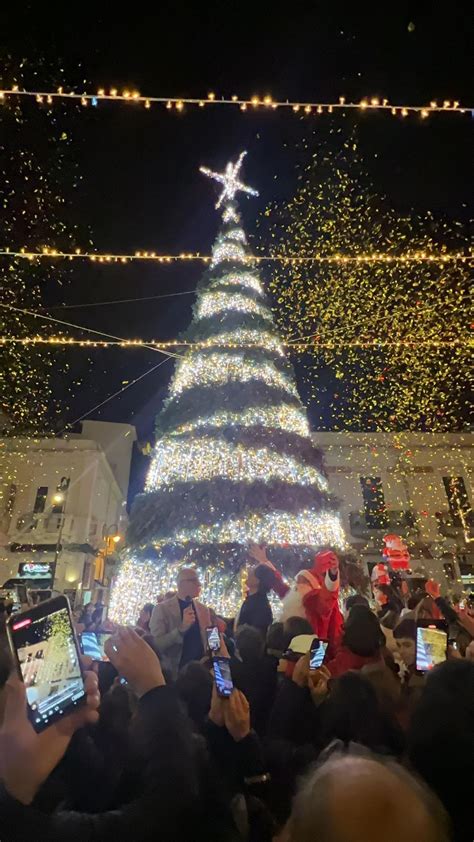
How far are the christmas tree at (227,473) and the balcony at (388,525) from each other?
15.8 metres

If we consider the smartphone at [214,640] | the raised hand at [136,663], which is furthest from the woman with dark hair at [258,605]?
the raised hand at [136,663]

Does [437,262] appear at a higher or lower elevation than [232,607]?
higher

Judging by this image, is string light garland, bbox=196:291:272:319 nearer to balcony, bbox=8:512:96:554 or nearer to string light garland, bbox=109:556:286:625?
string light garland, bbox=109:556:286:625

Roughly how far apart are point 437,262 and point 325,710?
8793 mm

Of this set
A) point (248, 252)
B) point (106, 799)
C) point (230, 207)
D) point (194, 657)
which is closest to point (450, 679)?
point (106, 799)

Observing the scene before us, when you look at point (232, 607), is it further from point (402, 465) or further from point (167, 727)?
point (402, 465)

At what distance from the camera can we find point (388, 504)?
26.6m

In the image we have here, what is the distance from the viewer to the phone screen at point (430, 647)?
2889 mm

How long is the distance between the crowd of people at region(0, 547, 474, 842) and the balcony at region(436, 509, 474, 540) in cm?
2544

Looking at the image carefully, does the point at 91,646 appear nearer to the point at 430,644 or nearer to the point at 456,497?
the point at 430,644

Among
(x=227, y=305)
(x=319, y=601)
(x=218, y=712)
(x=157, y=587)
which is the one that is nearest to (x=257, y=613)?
(x=319, y=601)

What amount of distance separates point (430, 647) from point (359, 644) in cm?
47

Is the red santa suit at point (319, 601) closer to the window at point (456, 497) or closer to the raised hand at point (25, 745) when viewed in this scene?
the raised hand at point (25, 745)

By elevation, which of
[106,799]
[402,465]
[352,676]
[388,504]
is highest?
[402,465]
